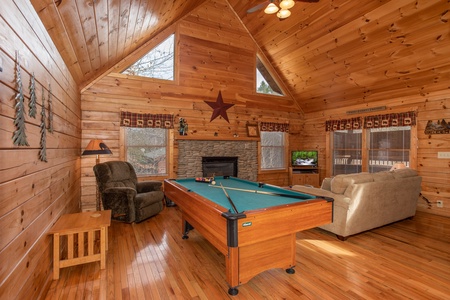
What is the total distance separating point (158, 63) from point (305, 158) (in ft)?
15.3

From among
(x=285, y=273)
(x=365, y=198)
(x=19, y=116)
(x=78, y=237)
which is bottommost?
(x=285, y=273)

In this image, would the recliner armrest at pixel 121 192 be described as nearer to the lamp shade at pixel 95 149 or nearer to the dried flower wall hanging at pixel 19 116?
the lamp shade at pixel 95 149

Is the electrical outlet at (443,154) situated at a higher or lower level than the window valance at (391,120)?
lower

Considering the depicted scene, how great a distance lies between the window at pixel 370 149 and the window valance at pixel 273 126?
1381mm

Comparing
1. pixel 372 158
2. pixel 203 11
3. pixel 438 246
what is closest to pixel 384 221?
pixel 438 246

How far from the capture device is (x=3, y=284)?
1.34 m

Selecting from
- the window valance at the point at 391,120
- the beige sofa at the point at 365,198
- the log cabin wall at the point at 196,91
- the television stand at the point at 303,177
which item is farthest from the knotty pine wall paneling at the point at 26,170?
the window valance at the point at 391,120

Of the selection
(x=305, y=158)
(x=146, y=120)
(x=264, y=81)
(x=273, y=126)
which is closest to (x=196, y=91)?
(x=146, y=120)

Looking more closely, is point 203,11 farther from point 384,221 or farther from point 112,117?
point 384,221

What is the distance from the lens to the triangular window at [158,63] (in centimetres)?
537

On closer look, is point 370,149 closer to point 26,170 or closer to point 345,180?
point 345,180

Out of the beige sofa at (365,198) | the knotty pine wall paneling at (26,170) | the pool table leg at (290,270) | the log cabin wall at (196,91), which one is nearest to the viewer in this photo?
the knotty pine wall paneling at (26,170)

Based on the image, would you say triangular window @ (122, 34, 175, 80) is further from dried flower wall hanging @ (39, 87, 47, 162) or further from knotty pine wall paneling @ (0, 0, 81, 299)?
dried flower wall hanging @ (39, 87, 47, 162)

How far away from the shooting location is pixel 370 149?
5957 mm
